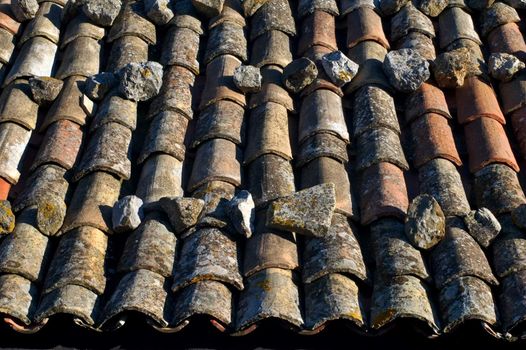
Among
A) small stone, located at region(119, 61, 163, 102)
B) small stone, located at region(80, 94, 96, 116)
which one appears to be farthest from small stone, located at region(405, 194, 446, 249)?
small stone, located at region(80, 94, 96, 116)

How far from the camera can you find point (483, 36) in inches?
227

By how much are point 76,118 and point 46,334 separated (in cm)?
156

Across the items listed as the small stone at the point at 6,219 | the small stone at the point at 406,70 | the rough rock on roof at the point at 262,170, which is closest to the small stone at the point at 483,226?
the rough rock on roof at the point at 262,170

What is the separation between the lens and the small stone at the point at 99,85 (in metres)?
5.02

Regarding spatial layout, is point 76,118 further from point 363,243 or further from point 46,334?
point 363,243

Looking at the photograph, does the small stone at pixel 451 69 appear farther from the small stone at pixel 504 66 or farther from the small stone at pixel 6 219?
the small stone at pixel 6 219

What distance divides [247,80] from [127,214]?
4.55ft

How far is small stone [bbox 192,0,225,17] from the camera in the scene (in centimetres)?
575

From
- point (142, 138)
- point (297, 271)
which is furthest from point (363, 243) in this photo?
point (142, 138)

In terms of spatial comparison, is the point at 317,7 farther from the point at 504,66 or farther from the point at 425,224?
the point at 425,224

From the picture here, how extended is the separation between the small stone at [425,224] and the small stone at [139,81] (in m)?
1.90

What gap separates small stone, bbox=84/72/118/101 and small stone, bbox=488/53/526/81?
2.46 meters

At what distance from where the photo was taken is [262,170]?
14.5 feet

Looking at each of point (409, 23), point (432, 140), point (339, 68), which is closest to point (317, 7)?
point (409, 23)
